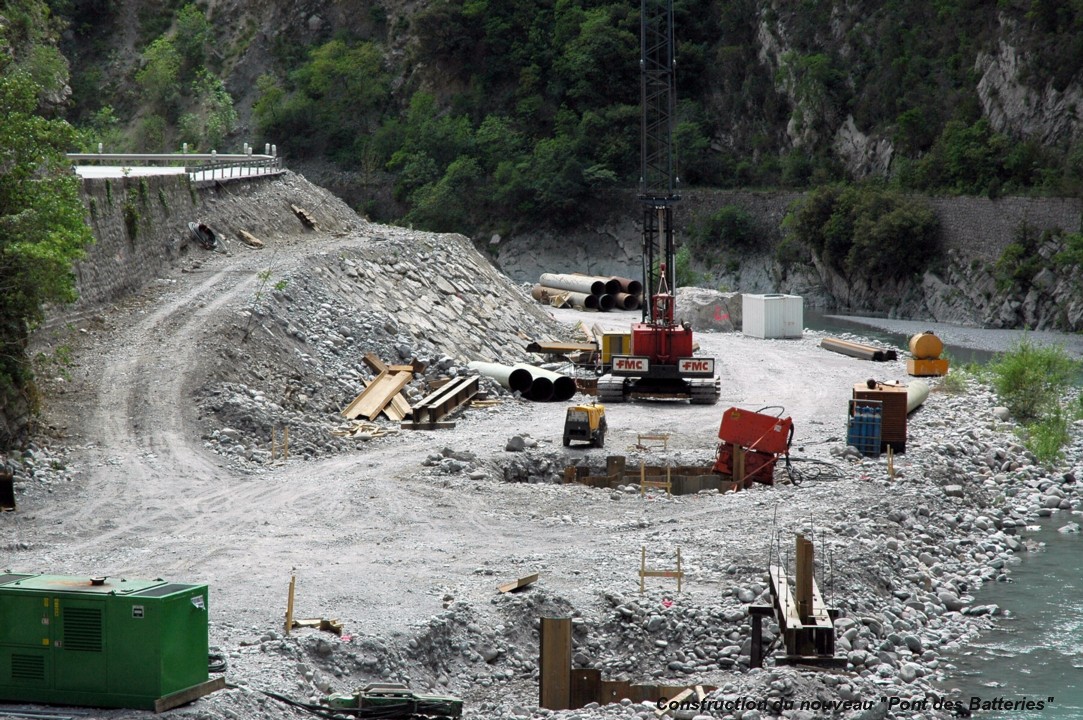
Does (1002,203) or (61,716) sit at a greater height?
(1002,203)

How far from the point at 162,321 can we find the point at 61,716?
19.1 m

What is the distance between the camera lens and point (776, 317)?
158ft

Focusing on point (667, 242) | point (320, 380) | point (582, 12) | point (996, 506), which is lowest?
point (996, 506)

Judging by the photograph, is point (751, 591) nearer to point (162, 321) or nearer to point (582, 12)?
point (162, 321)

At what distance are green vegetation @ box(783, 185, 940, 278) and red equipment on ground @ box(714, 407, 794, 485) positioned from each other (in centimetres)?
4197

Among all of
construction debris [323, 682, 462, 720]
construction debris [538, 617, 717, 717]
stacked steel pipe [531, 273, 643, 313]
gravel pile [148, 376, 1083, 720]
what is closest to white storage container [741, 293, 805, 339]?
stacked steel pipe [531, 273, 643, 313]

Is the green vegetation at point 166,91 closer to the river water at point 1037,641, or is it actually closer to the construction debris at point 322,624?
the river water at point 1037,641

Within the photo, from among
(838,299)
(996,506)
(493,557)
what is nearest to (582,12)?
(838,299)

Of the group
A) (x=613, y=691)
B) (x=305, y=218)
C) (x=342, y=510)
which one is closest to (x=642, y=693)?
(x=613, y=691)

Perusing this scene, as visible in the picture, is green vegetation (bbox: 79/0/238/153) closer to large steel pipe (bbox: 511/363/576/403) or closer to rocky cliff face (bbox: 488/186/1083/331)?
rocky cliff face (bbox: 488/186/1083/331)

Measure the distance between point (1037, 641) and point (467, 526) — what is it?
30.2 feet

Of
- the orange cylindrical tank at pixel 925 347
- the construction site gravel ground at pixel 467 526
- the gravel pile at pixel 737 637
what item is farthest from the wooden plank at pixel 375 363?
the orange cylindrical tank at pixel 925 347

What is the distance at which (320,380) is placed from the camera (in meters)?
30.4

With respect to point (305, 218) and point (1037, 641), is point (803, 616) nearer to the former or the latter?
point (1037, 641)
